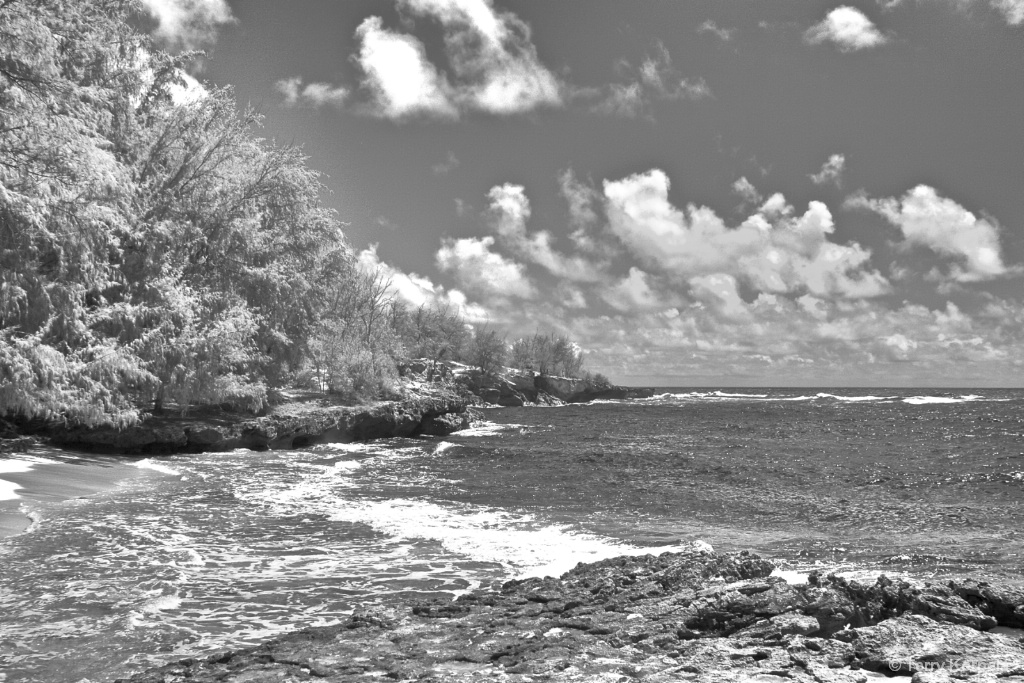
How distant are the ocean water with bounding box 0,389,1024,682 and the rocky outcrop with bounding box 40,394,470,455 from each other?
215cm

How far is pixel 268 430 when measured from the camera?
28062 millimetres

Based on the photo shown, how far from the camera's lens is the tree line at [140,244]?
17.1 m

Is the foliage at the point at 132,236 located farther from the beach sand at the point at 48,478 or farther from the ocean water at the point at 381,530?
the ocean water at the point at 381,530

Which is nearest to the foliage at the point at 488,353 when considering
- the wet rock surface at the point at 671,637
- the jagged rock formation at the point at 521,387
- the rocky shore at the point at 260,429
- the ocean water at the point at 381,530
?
the jagged rock formation at the point at 521,387

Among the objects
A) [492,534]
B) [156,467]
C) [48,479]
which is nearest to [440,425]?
[156,467]

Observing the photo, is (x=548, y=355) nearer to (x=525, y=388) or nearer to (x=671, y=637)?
(x=525, y=388)

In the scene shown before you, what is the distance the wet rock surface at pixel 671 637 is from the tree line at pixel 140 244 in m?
15.1

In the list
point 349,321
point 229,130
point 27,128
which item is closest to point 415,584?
point 27,128

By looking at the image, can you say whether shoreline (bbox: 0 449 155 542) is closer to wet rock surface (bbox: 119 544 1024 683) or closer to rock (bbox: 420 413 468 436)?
wet rock surface (bbox: 119 544 1024 683)

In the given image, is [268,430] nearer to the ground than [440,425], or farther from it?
farther from it

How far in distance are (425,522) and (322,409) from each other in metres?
20.7

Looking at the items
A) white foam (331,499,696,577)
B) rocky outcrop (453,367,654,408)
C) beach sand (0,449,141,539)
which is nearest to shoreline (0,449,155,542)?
beach sand (0,449,141,539)

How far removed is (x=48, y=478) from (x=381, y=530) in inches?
363

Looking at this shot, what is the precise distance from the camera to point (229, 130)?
3192 cm
